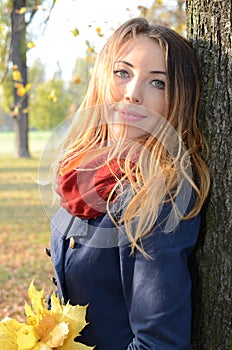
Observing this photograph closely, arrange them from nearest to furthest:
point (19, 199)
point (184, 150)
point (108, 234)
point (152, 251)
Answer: point (152, 251) → point (108, 234) → point (184, 150) → point (19, 199)

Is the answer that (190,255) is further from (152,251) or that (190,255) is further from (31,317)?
(31,317)

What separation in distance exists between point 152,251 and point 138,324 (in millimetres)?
217

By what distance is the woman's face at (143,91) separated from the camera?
1.78 m

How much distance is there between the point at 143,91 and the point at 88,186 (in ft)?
1.13

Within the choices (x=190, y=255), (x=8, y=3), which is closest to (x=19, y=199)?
(x=8, y=3)

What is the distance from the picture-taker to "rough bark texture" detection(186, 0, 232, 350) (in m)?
1.77

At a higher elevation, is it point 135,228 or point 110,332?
point 135,228

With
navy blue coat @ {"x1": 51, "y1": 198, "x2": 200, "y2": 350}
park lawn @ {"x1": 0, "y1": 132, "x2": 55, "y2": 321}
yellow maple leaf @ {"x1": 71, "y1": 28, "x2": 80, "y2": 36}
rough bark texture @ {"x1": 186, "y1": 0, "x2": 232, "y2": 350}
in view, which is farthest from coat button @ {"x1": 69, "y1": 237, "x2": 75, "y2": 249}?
yellow maple leaf @ {"x1": 71, "y1": 28, "x2": 80, "y2": 36}

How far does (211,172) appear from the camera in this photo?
1794 millimetres

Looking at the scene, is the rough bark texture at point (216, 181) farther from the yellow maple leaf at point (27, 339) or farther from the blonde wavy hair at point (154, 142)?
the yellow maple leaf at point (27, 339)

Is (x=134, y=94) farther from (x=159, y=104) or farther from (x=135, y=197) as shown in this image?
(x=135, y=197)

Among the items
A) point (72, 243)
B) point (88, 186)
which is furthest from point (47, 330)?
point (88, 186)

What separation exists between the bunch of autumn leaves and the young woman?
3.5 inches

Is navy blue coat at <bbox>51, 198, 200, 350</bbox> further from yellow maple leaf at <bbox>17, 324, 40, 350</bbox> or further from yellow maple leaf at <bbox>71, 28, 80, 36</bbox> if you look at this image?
yellow maple leaf at <bbox>71, 28, 80, 36</bbox>
